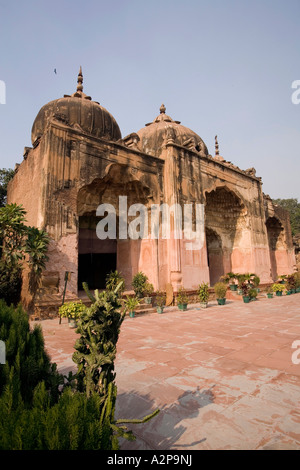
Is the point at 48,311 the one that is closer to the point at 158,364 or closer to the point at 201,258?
the point at 158,364

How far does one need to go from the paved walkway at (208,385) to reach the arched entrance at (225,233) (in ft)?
37.4

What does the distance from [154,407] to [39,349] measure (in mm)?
1422

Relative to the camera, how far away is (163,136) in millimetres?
15023

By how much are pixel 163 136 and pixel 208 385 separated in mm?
13915

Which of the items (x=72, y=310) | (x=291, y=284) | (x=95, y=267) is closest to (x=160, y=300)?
(x=72, y=310)

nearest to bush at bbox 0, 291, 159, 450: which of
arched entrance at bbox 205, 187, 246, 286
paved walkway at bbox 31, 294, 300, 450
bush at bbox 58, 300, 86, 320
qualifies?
paved walkway at bbox 31, 294, 300, 450

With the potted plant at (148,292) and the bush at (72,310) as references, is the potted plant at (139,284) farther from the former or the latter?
the bush at (72,310)

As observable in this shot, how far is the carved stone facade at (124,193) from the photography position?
9.48m

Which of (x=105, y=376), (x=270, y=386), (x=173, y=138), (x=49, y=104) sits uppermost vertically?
(x=49, y=104)

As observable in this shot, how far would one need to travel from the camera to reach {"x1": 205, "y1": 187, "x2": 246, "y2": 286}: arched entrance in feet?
57.7

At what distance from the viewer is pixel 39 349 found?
84.8 inches

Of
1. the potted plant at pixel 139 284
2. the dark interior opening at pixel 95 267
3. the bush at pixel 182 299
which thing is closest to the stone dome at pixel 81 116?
the dark interior opening at pixel 95 267

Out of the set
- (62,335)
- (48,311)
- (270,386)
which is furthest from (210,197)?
(270,386)

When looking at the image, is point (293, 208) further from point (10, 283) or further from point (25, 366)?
point (25, 366)
